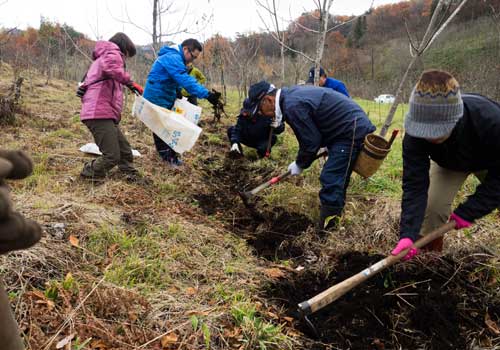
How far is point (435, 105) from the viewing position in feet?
Answer: 6.01

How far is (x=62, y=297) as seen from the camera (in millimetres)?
1855

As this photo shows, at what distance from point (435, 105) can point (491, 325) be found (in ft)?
4.23

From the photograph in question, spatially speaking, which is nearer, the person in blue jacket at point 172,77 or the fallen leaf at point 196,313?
the fallen leaf at point 196,313

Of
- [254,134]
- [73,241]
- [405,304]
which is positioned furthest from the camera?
[254,134]

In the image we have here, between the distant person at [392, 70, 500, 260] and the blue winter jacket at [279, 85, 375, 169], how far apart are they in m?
0.80

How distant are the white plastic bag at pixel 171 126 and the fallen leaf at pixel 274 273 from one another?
2045mm

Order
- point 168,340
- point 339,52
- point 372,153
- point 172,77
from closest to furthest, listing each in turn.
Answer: point 168,340 < point 372,153 < point 172,77 < point 339,52

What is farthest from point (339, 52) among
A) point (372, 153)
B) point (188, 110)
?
point (372, 153)

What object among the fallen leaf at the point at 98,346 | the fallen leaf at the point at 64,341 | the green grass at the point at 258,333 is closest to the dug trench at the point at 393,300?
the green grass at the point at 258,333

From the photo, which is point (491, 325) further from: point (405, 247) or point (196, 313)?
point (196, 313)

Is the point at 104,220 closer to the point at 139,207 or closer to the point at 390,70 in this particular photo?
the point at 139,207

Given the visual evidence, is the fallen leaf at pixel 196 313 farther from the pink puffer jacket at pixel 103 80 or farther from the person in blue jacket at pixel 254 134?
the person in blue jacket at pixel 254 134

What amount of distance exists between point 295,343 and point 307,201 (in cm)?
210

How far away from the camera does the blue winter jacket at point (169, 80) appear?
439cm
